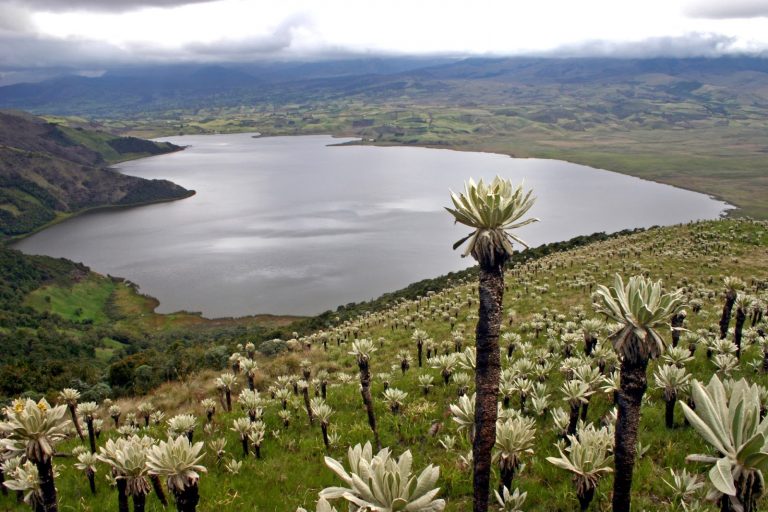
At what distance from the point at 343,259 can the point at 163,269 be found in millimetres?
38717

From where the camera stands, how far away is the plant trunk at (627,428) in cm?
574

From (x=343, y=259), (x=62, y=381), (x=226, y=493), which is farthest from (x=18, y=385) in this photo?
(x=343, y=259)

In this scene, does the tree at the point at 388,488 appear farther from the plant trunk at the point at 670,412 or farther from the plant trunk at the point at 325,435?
the plant trunk at the point at 670,412

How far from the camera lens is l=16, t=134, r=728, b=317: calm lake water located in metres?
84.2

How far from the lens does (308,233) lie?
385 ft

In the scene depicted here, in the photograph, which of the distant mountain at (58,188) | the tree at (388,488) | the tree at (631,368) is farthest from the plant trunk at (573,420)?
the distant mountain at (58,188)

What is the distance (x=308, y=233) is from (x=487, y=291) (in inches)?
4456

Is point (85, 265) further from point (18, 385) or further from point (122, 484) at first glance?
point (122, 484)

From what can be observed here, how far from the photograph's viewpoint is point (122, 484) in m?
6.97

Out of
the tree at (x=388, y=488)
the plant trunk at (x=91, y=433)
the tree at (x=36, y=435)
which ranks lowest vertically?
the plant trunk at (x=91, y=433)

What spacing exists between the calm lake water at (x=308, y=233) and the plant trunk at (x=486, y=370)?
6891 cm

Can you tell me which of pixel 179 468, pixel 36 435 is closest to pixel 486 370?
pixel 179 468

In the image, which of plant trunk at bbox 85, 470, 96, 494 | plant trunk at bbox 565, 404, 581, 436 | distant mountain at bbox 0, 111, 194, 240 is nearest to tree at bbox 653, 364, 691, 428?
plant trunk at bbox 565, 404, 581, 436

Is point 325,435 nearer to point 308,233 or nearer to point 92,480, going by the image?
point 92,480
